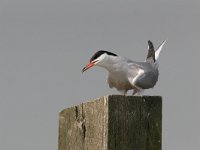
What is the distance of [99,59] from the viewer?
1162 cm

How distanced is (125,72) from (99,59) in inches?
29.0

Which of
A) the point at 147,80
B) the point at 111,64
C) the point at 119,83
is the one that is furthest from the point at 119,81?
the point at 147,80

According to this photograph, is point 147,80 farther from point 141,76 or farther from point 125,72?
point 125,72

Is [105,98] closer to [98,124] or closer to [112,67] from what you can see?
[98,124]

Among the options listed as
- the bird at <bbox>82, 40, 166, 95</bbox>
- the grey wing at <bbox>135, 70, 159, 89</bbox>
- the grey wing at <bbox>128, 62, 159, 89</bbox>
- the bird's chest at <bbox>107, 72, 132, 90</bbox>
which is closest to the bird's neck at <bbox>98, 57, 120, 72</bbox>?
the bird at <bbox>82, 40, 166, 95</bbox>

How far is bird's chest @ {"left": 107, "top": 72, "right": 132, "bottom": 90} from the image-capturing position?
36.7 feet

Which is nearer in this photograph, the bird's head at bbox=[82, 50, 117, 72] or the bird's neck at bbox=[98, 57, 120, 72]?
the bird's neck at bbox=[98, 57, 120, 72]

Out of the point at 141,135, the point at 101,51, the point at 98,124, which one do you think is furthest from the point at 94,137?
the point at 101,51

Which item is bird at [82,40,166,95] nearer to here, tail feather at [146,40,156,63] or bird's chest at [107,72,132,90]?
bird's chest at [107,72,132,90]

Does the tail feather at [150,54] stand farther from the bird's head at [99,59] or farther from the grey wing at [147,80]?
the bird's head at [99,59]

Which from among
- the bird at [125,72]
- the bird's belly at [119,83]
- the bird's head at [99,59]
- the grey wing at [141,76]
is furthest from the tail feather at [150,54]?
the bird's belly at [119,83]

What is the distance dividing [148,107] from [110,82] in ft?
22.6

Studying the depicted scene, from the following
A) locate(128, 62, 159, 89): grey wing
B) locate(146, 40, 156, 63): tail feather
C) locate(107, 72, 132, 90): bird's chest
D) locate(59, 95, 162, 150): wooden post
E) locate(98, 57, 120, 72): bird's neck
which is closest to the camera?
locate(59, 95, 162, 150): wooden post

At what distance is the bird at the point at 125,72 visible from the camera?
11062 millimetres
